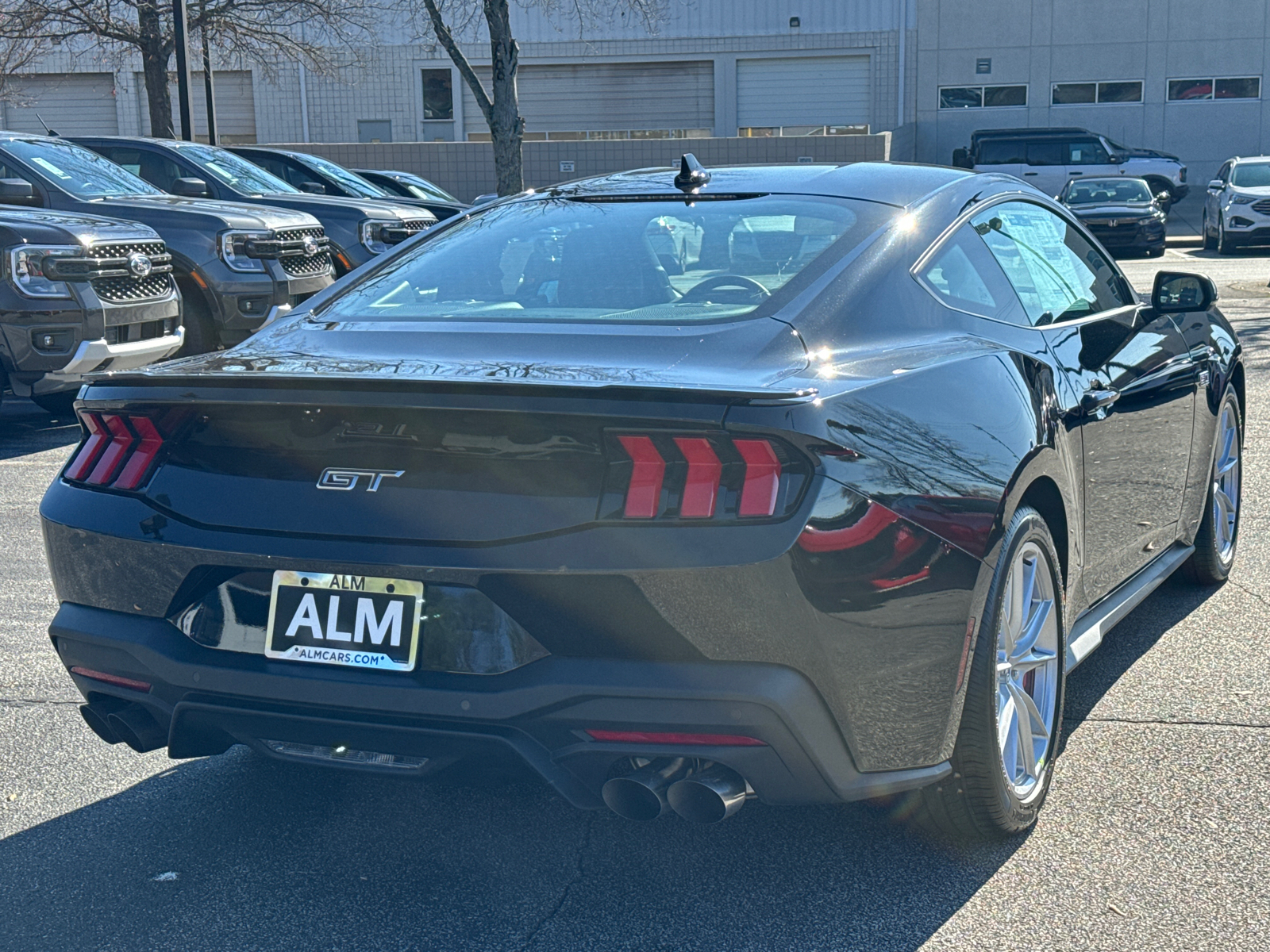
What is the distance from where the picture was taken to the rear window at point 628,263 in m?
3.19

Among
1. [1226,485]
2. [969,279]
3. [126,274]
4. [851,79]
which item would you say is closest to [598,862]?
[969,279]

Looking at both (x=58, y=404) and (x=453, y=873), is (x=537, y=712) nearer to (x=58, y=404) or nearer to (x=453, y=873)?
(x=453, y=873)

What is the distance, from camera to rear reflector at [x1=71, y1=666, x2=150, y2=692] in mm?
2787

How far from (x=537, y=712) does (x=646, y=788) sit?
24 cm

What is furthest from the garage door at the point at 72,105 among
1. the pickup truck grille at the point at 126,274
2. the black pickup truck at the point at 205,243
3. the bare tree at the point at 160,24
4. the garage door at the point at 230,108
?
the pickup truck grille at the point at 126,274

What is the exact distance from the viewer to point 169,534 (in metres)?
2.71

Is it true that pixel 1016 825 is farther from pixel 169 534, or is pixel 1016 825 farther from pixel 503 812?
pixel 169 534

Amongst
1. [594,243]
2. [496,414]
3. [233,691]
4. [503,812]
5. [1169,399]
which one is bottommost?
[503,812]

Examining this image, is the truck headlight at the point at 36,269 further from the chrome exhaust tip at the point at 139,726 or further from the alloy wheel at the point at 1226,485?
the alloy wheel at the point at 1226,485

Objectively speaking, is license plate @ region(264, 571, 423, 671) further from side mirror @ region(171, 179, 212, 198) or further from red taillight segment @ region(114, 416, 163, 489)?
side mirror @ region(171, 179, 212, 198)

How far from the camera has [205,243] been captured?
970 cm

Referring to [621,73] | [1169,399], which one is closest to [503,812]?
[1169,399]

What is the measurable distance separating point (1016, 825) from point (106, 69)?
125 feet

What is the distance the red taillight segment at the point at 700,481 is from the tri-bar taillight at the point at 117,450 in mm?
1140
